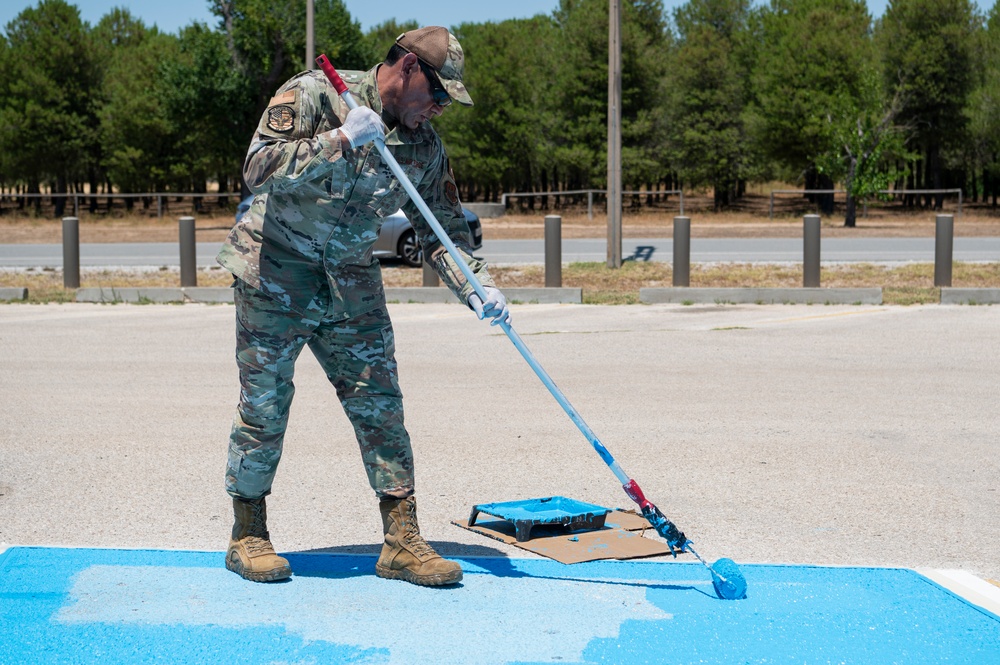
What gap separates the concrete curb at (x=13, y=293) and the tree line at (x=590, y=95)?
2837cm

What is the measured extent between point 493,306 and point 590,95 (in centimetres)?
4630

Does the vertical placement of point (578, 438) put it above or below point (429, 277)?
below

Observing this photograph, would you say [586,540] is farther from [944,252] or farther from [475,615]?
[944,252]

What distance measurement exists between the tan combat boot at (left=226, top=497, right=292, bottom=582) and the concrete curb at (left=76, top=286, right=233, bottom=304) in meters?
10.7

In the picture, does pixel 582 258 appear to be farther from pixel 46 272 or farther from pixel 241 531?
pixel 241 531

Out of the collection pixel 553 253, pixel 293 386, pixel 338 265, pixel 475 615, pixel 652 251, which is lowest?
pixel 475 615

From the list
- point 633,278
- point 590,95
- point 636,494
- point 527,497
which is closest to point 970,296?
point 633,278

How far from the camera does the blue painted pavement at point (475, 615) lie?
339cm

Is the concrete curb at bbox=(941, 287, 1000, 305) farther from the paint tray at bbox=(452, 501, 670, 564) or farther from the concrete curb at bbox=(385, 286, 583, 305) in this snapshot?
the paint tray at bbox=(452, 501, 670, 564)

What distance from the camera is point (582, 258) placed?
72.7ft

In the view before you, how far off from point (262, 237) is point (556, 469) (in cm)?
255

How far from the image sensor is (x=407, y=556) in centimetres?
402

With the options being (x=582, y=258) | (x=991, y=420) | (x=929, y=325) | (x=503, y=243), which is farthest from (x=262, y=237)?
(x=503, y=243)

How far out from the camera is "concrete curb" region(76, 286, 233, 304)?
14.6 meters
